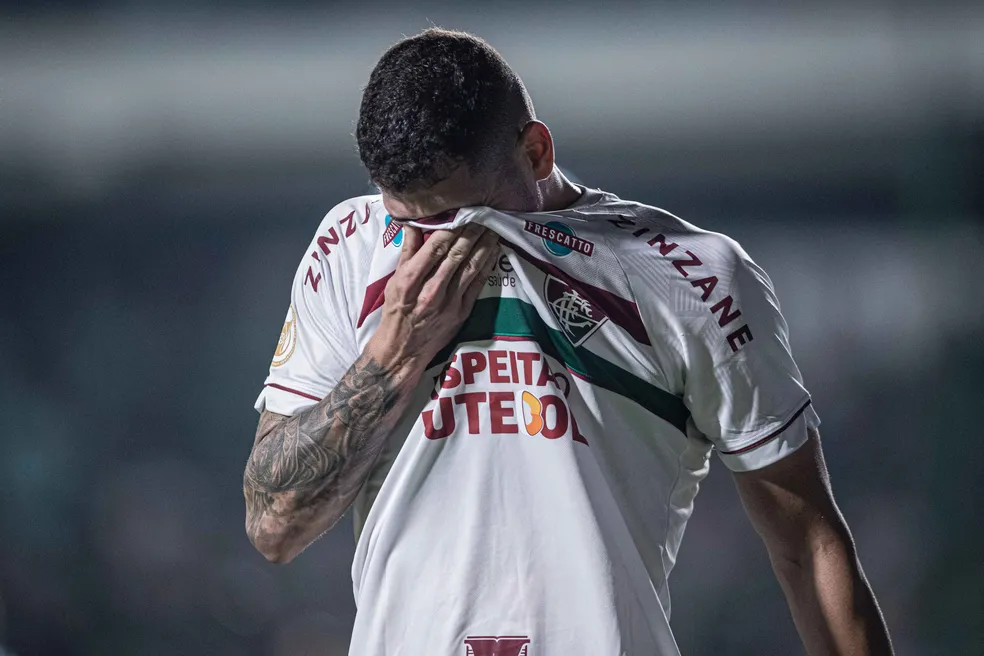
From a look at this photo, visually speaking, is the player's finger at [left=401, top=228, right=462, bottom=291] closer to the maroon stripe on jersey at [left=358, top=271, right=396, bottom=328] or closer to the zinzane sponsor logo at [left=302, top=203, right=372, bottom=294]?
the maroon stripe on jersey at [left=358, top=271, right=396, bottom=328]

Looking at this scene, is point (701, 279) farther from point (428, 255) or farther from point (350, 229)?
point (350, 229)

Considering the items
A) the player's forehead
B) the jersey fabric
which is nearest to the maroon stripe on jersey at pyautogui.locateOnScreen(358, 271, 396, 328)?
the jersey fabric

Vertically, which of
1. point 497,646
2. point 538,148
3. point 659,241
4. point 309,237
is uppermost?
point 538,148

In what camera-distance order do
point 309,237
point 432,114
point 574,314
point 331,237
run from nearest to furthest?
point 432,114, point 574,314, point 331,237, point 309,237

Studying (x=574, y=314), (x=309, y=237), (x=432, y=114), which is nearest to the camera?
(x=432, y=114)

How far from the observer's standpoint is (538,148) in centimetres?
123

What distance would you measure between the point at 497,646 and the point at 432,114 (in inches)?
25.7

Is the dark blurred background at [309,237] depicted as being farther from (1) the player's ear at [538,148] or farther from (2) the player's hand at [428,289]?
(2) the player's hand at [428,289]

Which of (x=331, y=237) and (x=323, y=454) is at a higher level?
(x=331, y=237)

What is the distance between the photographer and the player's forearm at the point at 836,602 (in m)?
1.22

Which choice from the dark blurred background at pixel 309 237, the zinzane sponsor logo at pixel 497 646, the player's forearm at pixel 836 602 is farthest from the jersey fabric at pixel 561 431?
the dark blurred background at pixel 309 237

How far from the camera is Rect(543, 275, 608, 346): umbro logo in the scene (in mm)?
1228

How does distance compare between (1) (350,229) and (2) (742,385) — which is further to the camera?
(1) (350,229)

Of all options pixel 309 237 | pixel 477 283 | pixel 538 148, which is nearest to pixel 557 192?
pixel 538 148
